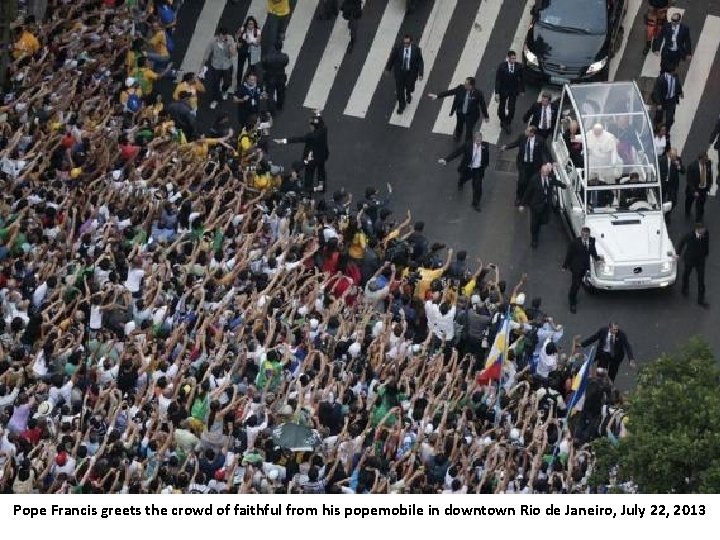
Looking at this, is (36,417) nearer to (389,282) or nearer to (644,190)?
(389,282)

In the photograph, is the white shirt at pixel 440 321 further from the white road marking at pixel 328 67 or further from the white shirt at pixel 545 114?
the white road marking at pixel 328 67

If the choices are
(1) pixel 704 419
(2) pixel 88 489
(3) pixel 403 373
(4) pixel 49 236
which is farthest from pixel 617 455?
(4) pixel 49 236

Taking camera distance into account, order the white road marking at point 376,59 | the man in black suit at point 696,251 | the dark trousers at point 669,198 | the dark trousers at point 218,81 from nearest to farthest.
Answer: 1. the man in black suit at point 696,251
2. the dark trousers at point 669,198
3. the dark trousers at point 218,81
4. the white road marking at point 376,59

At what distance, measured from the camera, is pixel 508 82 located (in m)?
41.8

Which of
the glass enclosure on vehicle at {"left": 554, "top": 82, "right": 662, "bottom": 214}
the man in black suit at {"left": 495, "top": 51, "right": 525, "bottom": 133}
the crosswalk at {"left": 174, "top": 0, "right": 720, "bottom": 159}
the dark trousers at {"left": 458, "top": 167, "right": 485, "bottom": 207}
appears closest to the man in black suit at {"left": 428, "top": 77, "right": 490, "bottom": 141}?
the man in black suit at {"left": 495, "top": 51, "right": 525, "bottom": 133}

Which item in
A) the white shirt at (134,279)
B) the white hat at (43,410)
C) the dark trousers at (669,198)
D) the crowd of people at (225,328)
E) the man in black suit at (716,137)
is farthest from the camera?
the man in black suit at (716,137)

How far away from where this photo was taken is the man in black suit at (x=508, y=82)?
41.8 m

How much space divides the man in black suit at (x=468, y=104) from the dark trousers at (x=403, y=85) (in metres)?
0.82

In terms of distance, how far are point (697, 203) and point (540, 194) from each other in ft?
9.25

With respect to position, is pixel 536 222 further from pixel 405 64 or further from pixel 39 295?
pixel 39 295

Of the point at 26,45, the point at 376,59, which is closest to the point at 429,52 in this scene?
the point at 376,59

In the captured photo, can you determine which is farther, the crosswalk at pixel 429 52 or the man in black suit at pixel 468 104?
the crosswalk at pixel 429 52

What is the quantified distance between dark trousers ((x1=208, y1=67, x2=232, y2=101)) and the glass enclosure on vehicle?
6.34 m

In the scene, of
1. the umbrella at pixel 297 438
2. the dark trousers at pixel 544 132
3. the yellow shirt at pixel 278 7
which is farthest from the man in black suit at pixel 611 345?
the yellow shirt at pixel 278 7
